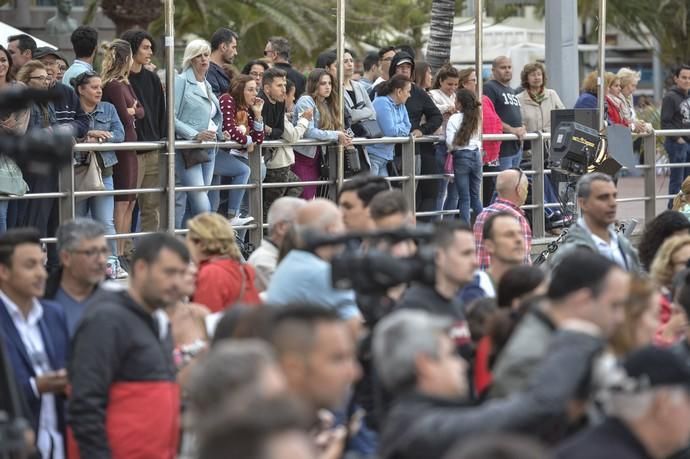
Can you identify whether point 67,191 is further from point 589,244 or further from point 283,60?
point 589,244

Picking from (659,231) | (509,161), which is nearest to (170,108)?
(659,231)

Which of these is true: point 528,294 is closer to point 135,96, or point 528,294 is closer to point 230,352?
point 230,352

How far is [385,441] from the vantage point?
5641 millimetres

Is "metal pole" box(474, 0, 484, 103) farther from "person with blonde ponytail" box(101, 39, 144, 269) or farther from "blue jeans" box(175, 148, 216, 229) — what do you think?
"person with blonde ponytail" box(101, 39, 144, 269)

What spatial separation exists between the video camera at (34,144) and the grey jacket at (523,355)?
6.04 ft

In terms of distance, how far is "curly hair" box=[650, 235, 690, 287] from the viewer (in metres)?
9.79

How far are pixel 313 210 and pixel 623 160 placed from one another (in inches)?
370

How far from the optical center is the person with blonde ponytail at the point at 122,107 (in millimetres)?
13445

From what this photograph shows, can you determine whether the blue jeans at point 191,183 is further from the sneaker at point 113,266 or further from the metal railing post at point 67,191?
the metal railing post at point 67,191

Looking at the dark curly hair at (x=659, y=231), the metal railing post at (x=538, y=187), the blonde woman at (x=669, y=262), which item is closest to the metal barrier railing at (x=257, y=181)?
the metal railing post at (x=538, y=187)

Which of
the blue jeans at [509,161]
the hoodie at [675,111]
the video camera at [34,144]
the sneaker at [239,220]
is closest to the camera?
the video camera at [34,144]

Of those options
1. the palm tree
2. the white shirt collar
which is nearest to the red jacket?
the white shirt collar

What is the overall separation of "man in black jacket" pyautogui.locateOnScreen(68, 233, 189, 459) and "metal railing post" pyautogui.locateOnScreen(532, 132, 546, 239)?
34.4ft

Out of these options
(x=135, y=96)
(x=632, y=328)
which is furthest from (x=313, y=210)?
(x=135, y=96)
